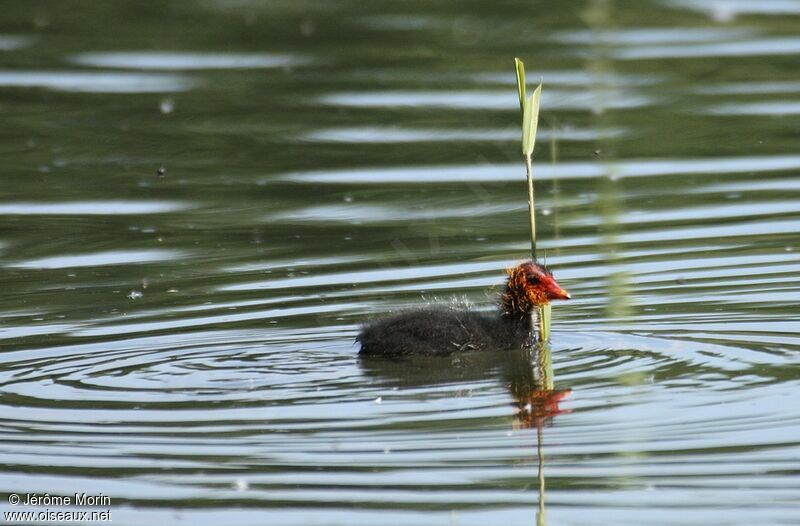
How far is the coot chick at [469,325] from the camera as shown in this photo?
32.6ft

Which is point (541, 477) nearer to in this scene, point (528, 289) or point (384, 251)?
point (528, 289)

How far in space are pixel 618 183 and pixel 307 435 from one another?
21.9 ft

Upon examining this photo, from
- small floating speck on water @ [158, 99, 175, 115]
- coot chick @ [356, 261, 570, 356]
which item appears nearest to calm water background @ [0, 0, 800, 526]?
small floating speck on water @ [158, 99, 175, 115]

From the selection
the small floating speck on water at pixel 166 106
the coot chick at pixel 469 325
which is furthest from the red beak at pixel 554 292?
the small floating speck on water at pixel 166 106

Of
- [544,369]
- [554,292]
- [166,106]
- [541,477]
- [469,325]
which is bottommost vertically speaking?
[541,477]

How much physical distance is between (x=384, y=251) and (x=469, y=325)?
250cm

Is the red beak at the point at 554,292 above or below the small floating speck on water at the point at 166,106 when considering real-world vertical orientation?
below

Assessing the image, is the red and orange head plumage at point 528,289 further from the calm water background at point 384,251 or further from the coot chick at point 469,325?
the calm water background at point 384,251

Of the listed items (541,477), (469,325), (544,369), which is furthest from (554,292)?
(541,477)

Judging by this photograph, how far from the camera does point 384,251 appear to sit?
41.0 ft

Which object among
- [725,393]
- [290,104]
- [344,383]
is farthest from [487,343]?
[290,104]

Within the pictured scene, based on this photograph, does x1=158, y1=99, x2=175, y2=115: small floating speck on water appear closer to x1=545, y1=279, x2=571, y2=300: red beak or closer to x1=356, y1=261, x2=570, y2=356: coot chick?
x1=356, y1=261, x2=570, y2=356: coot chick

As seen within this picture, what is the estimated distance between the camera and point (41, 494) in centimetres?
764

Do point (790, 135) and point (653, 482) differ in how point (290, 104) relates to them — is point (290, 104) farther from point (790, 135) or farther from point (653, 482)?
point (653, 482)
